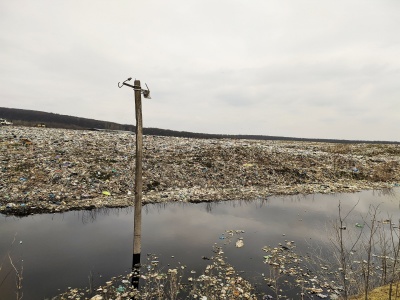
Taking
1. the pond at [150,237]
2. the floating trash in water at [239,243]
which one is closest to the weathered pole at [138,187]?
the pond at [150,237]

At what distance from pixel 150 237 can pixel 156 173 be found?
7671 millimetres

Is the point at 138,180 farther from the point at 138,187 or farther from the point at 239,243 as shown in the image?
the point at 239,243

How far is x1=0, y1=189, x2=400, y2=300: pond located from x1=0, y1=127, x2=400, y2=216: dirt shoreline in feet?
4.95

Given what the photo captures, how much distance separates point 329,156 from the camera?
80.9ft

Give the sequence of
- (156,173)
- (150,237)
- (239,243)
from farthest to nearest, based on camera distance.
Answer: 1. (156,173)
2. (150,237)
3. (239,243)

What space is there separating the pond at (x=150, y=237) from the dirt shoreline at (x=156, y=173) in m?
1.51

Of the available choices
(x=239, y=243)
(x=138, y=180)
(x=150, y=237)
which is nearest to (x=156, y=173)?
(x=150, y=237)

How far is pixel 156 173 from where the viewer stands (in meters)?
16.7

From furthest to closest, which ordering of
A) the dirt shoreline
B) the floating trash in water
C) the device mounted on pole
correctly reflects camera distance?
the dirt shoreline < the floating trash in water < the device mounted on pole

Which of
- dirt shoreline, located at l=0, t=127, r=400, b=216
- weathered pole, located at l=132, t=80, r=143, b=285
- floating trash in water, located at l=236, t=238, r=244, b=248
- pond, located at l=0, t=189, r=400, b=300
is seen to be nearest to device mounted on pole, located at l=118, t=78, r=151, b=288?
weathered pole, located at l=132, t=80, r=143, b=285

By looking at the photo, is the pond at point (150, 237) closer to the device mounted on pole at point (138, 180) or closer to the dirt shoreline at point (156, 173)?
the device mounted on pole at point (138, 180)

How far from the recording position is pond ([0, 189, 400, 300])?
6.79 meters

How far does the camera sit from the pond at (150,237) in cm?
679

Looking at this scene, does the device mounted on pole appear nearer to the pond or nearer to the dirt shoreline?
the pond
